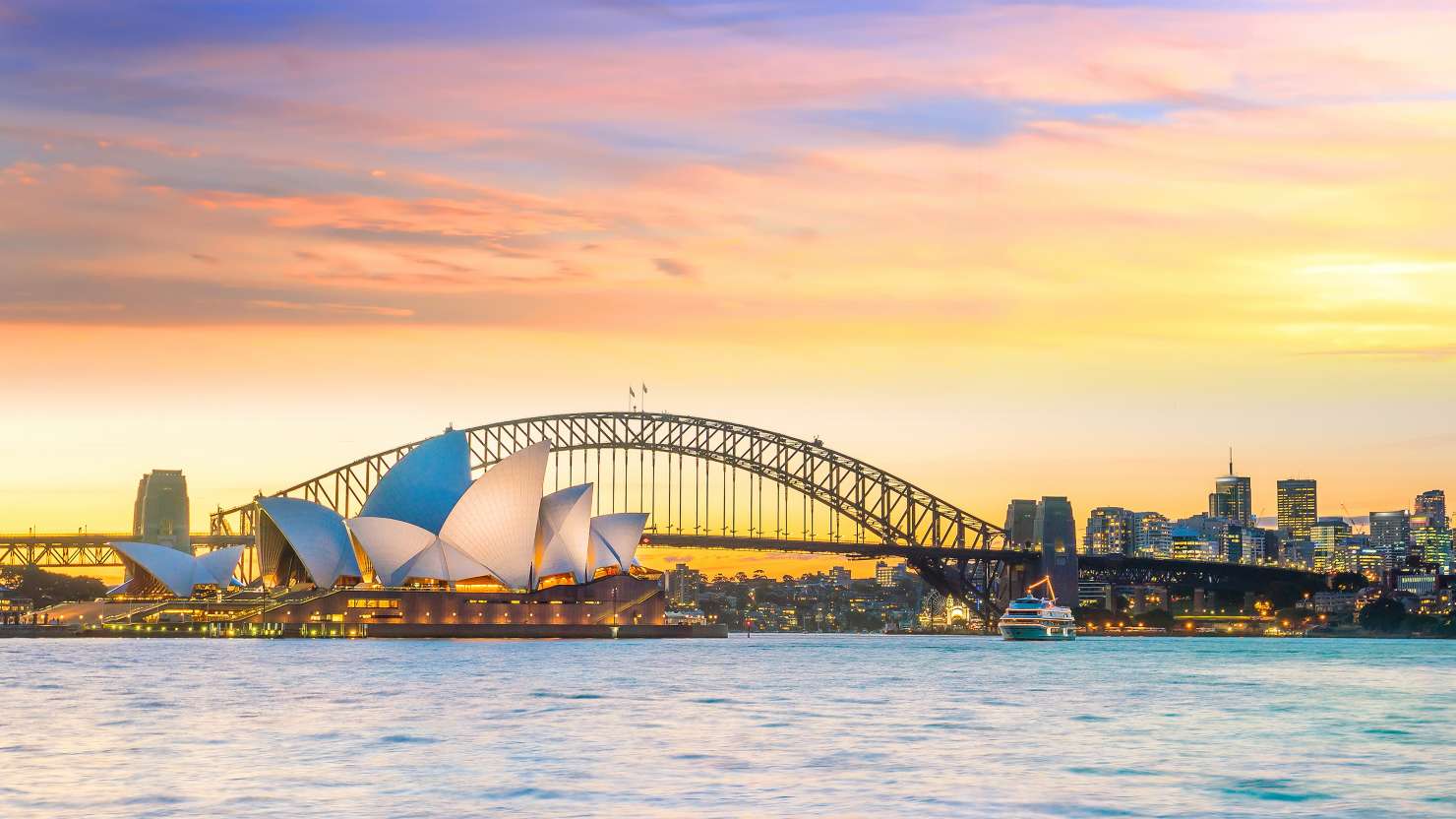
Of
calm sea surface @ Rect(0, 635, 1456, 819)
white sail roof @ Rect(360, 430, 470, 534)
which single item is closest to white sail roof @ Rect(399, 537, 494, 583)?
white sail roof @ Rect(360, 430, 470, 534)

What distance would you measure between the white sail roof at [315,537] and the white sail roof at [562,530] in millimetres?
12298

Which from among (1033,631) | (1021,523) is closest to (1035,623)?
(1033,631)

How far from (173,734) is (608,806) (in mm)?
15158

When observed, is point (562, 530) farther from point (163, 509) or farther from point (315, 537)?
point (163, 509)

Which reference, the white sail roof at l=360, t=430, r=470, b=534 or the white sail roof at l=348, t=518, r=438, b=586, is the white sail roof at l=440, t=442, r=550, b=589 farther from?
the white sail roof at l=360, t=430, r=470, b=534

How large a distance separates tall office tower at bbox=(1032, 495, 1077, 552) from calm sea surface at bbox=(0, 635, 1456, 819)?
85757 millimetres

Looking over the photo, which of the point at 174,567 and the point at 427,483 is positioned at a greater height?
the point at 427,483

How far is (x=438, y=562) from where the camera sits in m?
116

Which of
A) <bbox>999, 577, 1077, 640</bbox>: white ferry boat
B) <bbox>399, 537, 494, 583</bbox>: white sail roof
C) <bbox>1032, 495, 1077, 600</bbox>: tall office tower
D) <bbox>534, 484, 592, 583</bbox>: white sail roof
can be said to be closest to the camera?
<bbox>399, 537, 494, 583</bbox>: white sail roof

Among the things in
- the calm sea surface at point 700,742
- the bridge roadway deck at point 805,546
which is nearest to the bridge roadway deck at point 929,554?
the bridge roadway deck at point 805,546

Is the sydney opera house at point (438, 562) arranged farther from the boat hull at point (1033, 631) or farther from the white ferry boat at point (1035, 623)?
the white ferry boat at point (1035, 623)

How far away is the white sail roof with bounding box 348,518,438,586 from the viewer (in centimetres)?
11519

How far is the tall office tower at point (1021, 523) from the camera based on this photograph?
16525 cm

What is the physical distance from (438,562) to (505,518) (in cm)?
578
